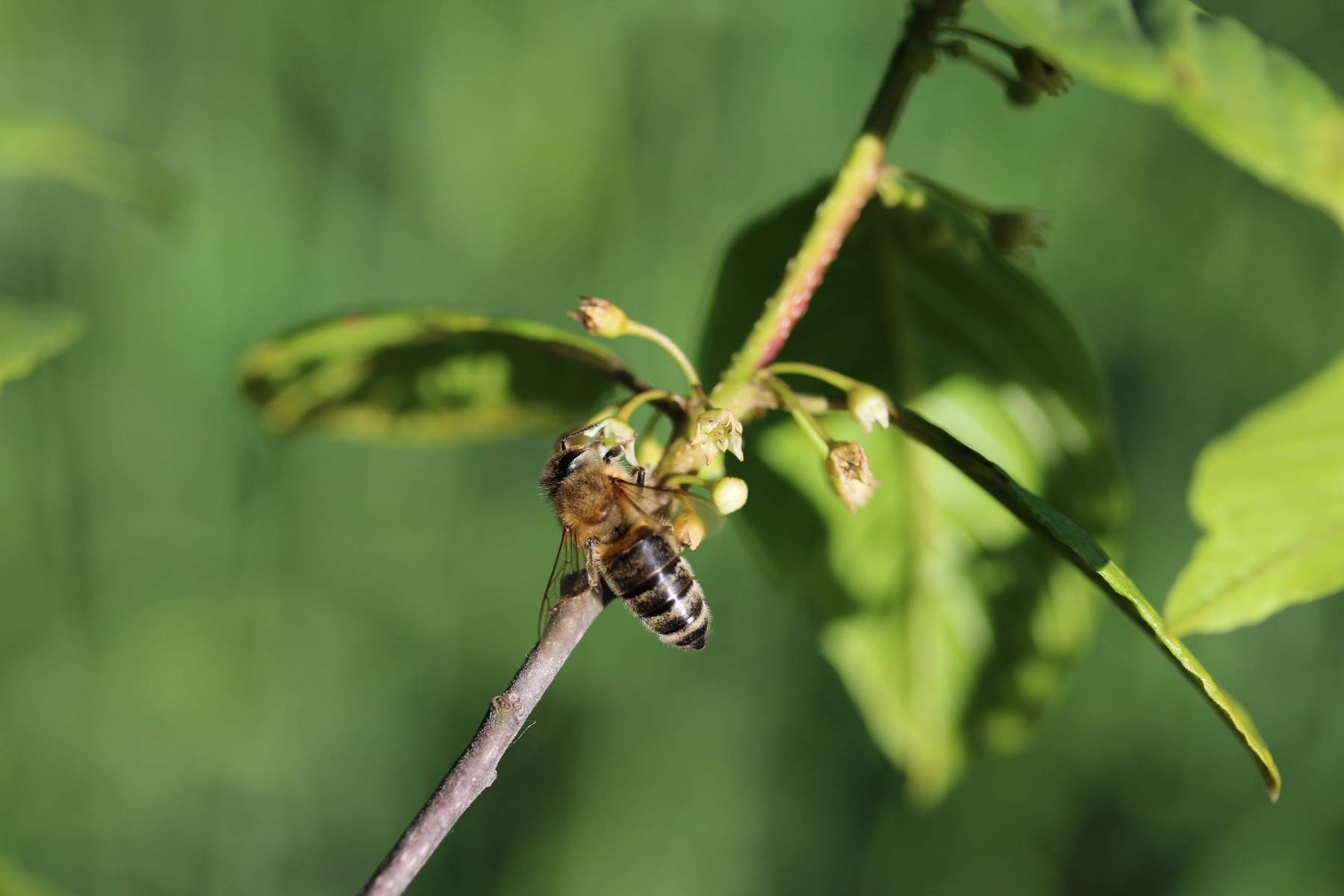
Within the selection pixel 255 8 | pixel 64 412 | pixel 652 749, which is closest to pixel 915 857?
pixel 652 749

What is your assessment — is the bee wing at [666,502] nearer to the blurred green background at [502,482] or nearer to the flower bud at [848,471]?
the flower bud at [848,471]

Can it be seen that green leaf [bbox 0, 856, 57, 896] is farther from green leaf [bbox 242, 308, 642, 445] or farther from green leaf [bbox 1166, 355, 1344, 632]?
green leaf [bbox 1166, 355, 1344, 632]

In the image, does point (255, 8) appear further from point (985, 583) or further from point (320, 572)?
point (985, 583)

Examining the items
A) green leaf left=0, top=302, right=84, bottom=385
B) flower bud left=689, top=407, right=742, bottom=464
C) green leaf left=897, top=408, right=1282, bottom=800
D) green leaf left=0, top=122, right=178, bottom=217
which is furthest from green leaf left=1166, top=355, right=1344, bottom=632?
green leaf left=0, top=122, right=178, bottom=217

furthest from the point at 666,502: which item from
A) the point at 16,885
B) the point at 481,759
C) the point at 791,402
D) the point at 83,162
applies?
the point at 83,162

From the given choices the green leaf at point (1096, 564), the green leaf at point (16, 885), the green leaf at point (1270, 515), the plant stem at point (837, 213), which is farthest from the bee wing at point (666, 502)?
the green leaf at point (16, 885)
